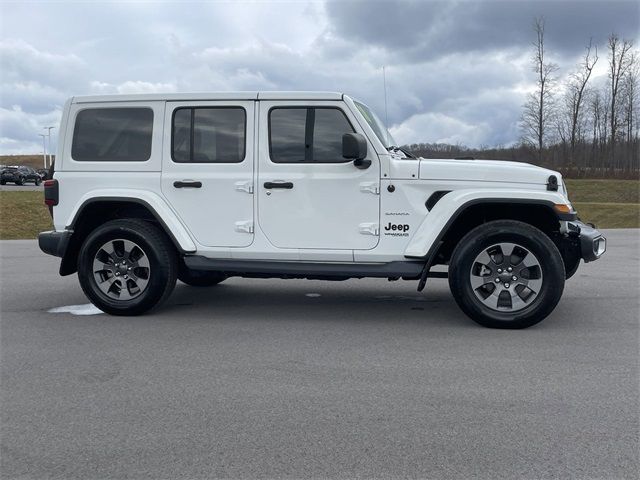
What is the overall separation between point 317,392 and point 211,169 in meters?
2.78

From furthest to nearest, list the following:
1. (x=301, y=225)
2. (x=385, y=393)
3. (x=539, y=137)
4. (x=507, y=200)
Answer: (x=539, y=137) → (x=301, y=225) → (x=507, y=200) → (x=385, y=393)

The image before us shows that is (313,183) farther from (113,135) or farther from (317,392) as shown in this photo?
(317,392)

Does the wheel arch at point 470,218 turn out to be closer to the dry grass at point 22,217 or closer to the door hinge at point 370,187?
the door hinge at point 370,187

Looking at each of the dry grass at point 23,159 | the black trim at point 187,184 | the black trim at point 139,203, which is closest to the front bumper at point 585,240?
the black trim at point 187,184

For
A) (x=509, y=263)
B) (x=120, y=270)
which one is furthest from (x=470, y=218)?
(x=120, y=270)

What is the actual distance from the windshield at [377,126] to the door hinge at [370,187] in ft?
1.59

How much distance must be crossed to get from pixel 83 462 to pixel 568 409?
2677 mm

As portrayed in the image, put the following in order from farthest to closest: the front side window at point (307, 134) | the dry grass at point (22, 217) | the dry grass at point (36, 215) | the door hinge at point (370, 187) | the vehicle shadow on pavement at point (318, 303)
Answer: the dry grass at point (36, 215) → the dry grass at point (22, 217) → the vehicle shadow on pavement at point (318, 303) → the front side window at point (307, 134) → the door hinge at point (370, 187)

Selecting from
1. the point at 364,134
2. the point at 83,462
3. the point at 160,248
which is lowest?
the point at 83,462

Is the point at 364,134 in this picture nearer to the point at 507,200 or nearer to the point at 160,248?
the point at 507,200

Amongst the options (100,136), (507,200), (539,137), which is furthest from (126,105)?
(539,137)

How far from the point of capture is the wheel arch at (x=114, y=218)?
225 inches

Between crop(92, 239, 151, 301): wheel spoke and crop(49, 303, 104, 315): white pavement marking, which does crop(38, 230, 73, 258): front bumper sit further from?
crop(49, 303, 104, 315): white pavement marking

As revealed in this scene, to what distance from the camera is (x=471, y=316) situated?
5324 mm
